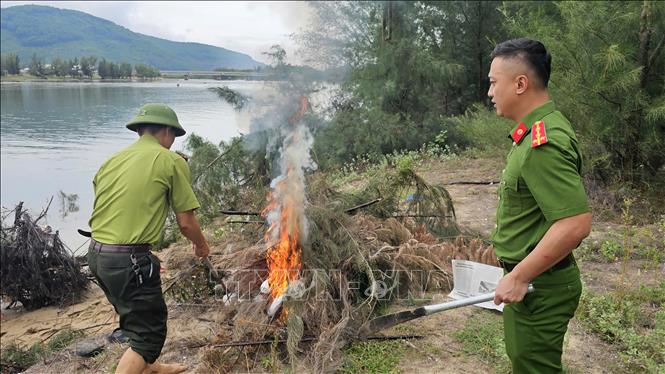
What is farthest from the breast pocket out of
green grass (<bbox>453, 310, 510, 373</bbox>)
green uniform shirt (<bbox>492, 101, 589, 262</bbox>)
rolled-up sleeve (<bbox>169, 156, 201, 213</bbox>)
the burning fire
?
the burning fire

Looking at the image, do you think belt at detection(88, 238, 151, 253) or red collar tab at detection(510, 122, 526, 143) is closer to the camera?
red collar tab at detection(510, 122, 526, 143)

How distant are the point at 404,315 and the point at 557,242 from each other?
1.54m

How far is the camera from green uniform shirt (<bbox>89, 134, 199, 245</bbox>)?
3.10 metres

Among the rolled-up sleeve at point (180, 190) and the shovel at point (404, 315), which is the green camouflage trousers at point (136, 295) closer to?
the rolled-up sleeve at point (180, 190)

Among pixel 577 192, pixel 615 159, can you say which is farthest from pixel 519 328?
pixel 615 159

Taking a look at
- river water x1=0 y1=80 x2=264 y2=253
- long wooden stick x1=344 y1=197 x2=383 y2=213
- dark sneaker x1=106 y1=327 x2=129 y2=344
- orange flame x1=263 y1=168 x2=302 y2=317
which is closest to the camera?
orange flame x1=263 y1=168 x2=302 y2=317

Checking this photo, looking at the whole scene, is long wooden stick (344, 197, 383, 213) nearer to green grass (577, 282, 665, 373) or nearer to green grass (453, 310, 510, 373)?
green grass (453, 310, 510, 373)

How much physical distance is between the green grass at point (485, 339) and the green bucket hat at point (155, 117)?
2.72 m

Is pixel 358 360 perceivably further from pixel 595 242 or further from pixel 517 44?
pixel 595 242

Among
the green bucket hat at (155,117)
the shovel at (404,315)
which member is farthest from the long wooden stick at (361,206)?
the green bucket hat at (155,117)

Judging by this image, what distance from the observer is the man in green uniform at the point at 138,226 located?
3094 mm

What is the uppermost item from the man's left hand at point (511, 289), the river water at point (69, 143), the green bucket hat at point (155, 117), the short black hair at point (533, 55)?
the short black hair at point (533, 55)

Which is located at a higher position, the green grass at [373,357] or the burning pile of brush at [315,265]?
the burning pile of brush at [315,265]

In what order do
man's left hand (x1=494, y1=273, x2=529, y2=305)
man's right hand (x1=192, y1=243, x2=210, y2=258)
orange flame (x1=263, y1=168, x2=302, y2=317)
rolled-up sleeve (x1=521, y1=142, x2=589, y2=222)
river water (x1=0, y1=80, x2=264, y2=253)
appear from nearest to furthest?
rolled-up sleeve (x1=521, y1=142, x2=589, y2=222), man's left hand (x1=494, y1=273, x2=529, y2=305), man's right hand (x1=192, y1=243, x2=210, y2=258), orange flame (x1=263, y1=168, x2=302, y2=317), river water (x1=0, y1=80, x2=264, y2=253)
